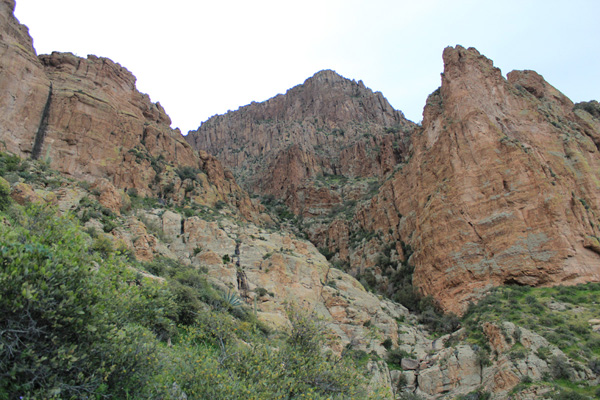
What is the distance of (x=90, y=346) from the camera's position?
26.9 ft

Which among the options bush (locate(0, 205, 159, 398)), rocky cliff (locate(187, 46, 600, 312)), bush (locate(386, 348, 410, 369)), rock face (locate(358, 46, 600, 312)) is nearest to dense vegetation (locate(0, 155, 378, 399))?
bush (locate(0, 205, 159, 398))

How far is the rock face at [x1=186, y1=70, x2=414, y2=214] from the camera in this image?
87.4 meters

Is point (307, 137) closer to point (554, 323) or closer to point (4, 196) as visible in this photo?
point (554, 323)

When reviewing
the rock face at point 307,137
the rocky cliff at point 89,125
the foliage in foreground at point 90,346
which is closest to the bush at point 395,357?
the foliage in foreground at point 90,346

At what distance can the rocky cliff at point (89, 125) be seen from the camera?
36250 mm

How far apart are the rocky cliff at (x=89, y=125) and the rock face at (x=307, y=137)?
36773 millimetres

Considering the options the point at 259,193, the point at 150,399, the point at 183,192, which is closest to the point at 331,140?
the point at 259,193

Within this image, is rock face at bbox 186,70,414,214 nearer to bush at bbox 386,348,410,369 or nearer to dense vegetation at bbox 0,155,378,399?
bush at bbox 386,348,410,369

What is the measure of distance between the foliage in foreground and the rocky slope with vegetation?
0.20 ft

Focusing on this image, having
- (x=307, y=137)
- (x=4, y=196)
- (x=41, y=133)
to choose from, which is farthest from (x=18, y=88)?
(x=307, y=137)

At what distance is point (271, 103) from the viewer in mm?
141625

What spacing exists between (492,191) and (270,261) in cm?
2678

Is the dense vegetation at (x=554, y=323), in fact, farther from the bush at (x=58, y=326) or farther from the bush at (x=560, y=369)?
the bush at (x=58, y=326)

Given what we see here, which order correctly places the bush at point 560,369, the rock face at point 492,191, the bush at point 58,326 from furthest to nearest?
the rock face at point 492,191, the bush at point 560,369, the bush at point 58,326
